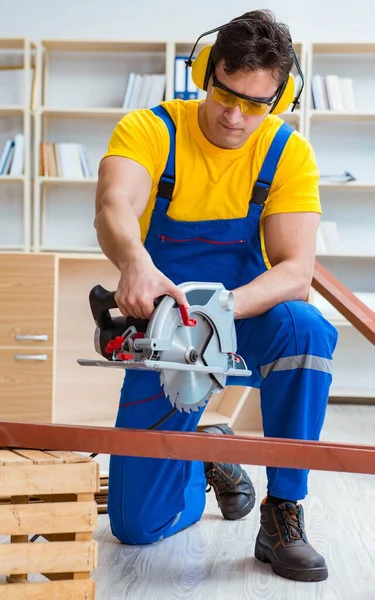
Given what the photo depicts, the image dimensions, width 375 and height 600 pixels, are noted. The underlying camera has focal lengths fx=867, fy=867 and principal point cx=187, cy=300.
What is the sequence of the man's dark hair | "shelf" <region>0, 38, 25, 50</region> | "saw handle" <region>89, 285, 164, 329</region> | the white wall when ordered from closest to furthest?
"saw handle" <region>89, 285, 164, 329</region> < the man's dark hair < "shelf" <region>0, 38, 25, 50</region> < the white wall

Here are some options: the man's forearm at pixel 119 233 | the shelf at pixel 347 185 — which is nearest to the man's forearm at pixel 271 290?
the man's forearm at pixel 119 233

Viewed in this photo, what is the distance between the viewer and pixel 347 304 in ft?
9.29

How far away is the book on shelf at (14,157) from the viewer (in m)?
6.21

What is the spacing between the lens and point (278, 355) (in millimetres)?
2072

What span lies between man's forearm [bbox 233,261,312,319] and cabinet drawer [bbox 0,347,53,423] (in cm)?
206

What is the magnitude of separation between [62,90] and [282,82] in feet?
15.4

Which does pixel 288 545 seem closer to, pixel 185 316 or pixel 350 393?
pixel 185 316

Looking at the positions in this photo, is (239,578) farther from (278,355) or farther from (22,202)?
(22,202)

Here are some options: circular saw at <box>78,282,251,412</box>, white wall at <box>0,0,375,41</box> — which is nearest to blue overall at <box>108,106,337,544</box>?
circular saw at <box>78,282,251,412</box>

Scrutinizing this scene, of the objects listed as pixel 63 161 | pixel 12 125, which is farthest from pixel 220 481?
pixel 12 125

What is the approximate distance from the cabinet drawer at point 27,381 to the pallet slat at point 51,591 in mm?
2424

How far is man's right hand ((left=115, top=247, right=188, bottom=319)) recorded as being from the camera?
173 cm

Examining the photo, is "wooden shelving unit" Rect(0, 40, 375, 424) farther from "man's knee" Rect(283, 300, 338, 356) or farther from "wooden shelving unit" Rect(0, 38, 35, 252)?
"man's knee" Rect(283, 300, 338, 356)

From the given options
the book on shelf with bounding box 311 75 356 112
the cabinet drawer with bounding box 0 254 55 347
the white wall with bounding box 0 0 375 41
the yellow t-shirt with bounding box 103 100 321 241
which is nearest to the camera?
the yellow t-shirt with bounding box 103 100 321 241
